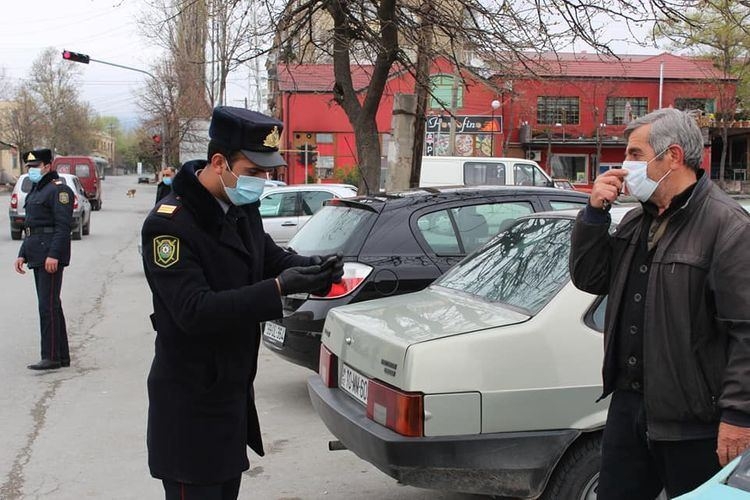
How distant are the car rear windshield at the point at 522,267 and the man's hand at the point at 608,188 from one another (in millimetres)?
958

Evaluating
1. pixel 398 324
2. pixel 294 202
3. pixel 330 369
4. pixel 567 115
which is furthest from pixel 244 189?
pixel 567 115

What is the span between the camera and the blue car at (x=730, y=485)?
2057 millimetres

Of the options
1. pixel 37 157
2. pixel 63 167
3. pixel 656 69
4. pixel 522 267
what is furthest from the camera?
pixel 656 69

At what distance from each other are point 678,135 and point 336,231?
12.9ft

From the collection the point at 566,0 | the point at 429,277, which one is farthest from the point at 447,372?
the point at 566,0

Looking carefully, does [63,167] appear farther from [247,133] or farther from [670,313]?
[670,313]

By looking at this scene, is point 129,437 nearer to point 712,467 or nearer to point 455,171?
point 712,467

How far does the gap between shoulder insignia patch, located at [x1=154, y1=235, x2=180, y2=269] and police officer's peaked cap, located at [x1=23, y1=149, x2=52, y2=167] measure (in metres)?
5.87

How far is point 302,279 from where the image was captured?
271cm

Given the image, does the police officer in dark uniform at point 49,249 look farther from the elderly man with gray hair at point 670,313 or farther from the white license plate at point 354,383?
the elderly man with gray hair at point 670,313

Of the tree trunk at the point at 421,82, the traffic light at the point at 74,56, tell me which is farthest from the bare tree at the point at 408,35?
the traffic light at the point at 74,56

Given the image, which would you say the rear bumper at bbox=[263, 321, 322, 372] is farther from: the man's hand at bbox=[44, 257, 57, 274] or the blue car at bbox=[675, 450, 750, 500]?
the blue car at bbox=[675, 450, 750, 500]

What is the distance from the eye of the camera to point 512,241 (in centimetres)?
457

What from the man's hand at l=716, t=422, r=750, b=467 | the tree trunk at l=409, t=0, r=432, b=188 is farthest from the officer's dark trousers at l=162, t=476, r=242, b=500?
the tree trunk at l=409, t=0, r=432, b=188
